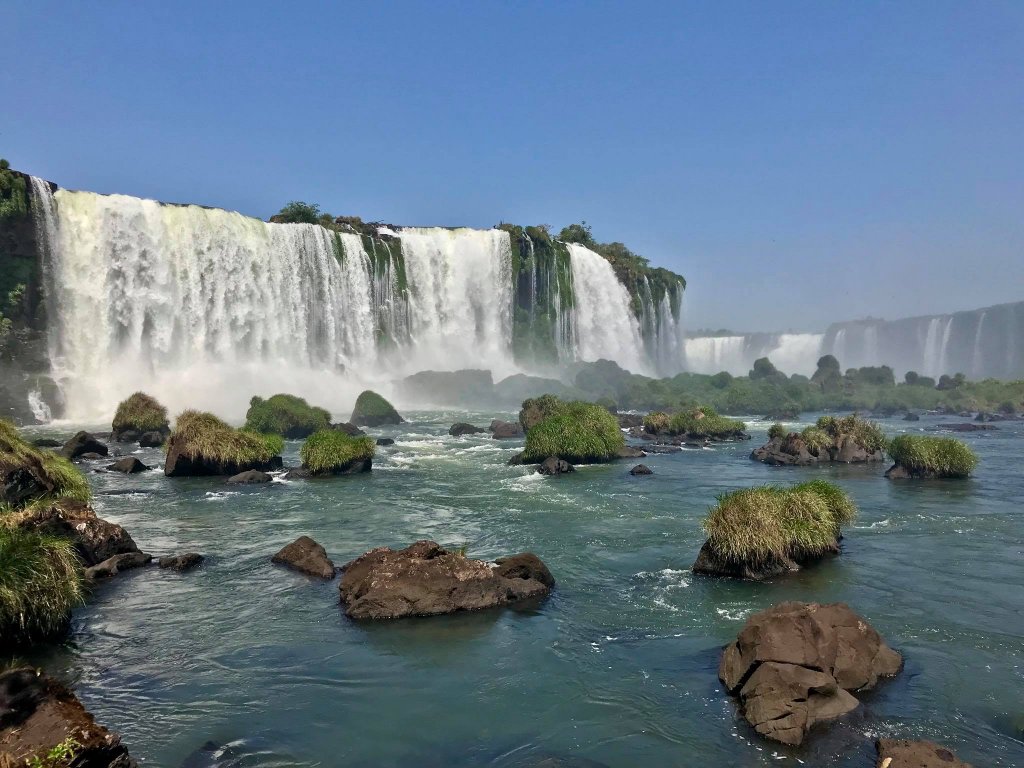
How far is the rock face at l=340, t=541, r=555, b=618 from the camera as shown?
37.0ft

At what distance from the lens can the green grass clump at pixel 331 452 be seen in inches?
985

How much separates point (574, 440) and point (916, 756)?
2202 cm

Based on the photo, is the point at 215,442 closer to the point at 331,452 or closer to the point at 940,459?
the point at 331,452

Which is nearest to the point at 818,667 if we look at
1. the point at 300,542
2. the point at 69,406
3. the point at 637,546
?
the point at 637,546

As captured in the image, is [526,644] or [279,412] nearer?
[526,644]

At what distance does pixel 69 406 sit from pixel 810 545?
1712 inches

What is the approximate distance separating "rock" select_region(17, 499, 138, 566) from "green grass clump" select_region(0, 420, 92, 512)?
3.95ft

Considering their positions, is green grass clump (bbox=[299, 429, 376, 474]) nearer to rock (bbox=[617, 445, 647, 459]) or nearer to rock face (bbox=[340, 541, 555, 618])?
rock (bbox=[617, 445, 647, 459])

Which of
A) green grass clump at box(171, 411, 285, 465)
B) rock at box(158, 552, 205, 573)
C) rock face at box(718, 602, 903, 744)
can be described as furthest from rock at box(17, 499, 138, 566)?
rock face at box(718, 602, 903, 744)

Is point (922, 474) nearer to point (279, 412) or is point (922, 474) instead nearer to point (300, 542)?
point (300, 542)

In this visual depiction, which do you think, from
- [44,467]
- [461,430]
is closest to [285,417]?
[461,430]

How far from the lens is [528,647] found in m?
10.0

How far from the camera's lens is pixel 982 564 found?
1398 centimetres

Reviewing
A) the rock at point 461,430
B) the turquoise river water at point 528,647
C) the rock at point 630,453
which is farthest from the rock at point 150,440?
the rock at point 630,453
